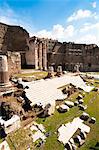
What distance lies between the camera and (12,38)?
37.1 metres

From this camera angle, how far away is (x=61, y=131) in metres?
12.2

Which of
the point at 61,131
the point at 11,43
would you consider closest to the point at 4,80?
the point at 61,131

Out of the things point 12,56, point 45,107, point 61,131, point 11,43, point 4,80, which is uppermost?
point 11,43

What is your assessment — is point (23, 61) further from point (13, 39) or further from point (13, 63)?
point (13, 63)

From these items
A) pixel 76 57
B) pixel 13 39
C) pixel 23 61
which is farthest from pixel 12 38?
pixel 76 57

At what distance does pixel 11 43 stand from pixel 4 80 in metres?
22.0

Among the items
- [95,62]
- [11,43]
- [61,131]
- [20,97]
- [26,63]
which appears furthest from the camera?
[95,62]

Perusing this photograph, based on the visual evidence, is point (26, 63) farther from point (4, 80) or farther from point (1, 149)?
point (1, 149)

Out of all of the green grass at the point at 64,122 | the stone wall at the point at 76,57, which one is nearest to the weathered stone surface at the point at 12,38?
the stone wall at the point at 76,57

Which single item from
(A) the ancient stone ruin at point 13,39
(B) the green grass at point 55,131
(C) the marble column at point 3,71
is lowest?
(B) the green grass at point 55,131

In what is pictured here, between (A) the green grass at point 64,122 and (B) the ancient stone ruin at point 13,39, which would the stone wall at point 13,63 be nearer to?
(A) the green grass at point 64,122

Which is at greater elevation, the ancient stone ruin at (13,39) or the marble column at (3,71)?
the ancient stone ruin at (13,39)

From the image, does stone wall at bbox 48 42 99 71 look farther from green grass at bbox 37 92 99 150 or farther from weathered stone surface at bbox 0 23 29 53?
green grass at bbox 37 92 99 150

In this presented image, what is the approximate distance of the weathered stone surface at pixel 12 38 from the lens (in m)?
36.3
